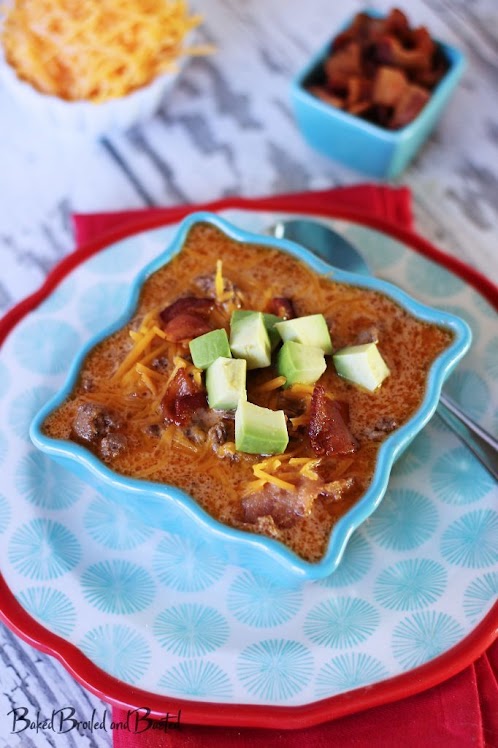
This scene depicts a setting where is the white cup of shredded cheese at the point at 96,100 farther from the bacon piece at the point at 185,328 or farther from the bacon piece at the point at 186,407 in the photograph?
the bacon piece at the point at 186,407

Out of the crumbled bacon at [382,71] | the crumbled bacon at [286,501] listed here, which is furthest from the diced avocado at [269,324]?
the crumbled bacon at [382,71]

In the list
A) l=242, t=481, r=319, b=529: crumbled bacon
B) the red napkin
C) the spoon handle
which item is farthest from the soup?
the red napkin

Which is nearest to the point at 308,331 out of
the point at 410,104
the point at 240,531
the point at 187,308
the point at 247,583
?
the point at 187,308

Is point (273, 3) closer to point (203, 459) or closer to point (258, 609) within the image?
point (203, 459)

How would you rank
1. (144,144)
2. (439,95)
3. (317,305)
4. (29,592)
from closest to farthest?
1. (29,592)
2. (317,305)
3. (439,95)
4. (144,144)

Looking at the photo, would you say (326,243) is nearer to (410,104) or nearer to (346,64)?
(410,104)

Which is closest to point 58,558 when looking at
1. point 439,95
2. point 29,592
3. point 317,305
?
point 29,592
